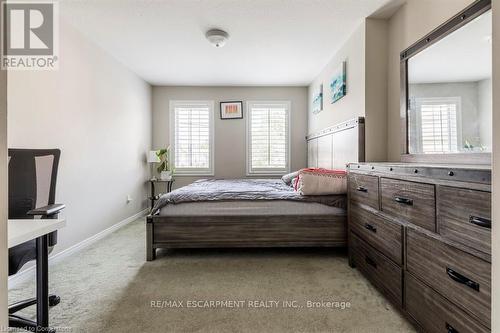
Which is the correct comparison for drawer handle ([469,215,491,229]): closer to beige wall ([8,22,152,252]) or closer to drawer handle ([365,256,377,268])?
drawer handle ([365,256,377,268])

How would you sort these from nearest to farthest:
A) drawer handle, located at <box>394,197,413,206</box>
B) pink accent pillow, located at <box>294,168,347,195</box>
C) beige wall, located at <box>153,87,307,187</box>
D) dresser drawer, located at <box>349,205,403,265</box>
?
1. drawer handle, located at <box>394,197,413,206</box>
2. dresser drawer, located at <box>349,205,403,265</box>
3. pink accent pillow, located at <box>294,168,347,195</box>
4. beige wall, located at <box>153,87,307,187</box>

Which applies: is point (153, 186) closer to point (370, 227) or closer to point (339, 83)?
point (339, 83)

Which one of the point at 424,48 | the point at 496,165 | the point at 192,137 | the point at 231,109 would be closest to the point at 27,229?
the point at 496,165

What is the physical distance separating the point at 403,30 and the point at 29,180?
3.20 metres

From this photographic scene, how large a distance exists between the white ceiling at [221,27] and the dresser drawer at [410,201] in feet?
5.73

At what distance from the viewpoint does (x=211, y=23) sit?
2623 millimetres

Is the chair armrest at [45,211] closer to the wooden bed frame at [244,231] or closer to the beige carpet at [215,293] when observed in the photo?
the beige carpet at [215,293]

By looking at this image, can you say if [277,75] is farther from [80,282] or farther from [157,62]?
[80,282]

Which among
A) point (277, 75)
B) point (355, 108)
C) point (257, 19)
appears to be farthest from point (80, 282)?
point (277, 75)

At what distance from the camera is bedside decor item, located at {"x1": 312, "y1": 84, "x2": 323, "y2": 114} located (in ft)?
13.0

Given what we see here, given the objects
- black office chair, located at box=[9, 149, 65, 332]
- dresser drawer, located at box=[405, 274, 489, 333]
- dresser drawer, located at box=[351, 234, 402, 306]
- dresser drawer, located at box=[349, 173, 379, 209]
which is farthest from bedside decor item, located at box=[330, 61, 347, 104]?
black office chair, located at box=[9, 149, 65, 332]

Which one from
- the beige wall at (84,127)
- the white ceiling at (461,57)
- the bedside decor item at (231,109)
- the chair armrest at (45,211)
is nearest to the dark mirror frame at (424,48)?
the white ceiling at (461,57)

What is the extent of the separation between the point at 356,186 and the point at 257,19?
75.8 inches

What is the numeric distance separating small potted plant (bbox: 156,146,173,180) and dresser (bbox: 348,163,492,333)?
11.6 feet
